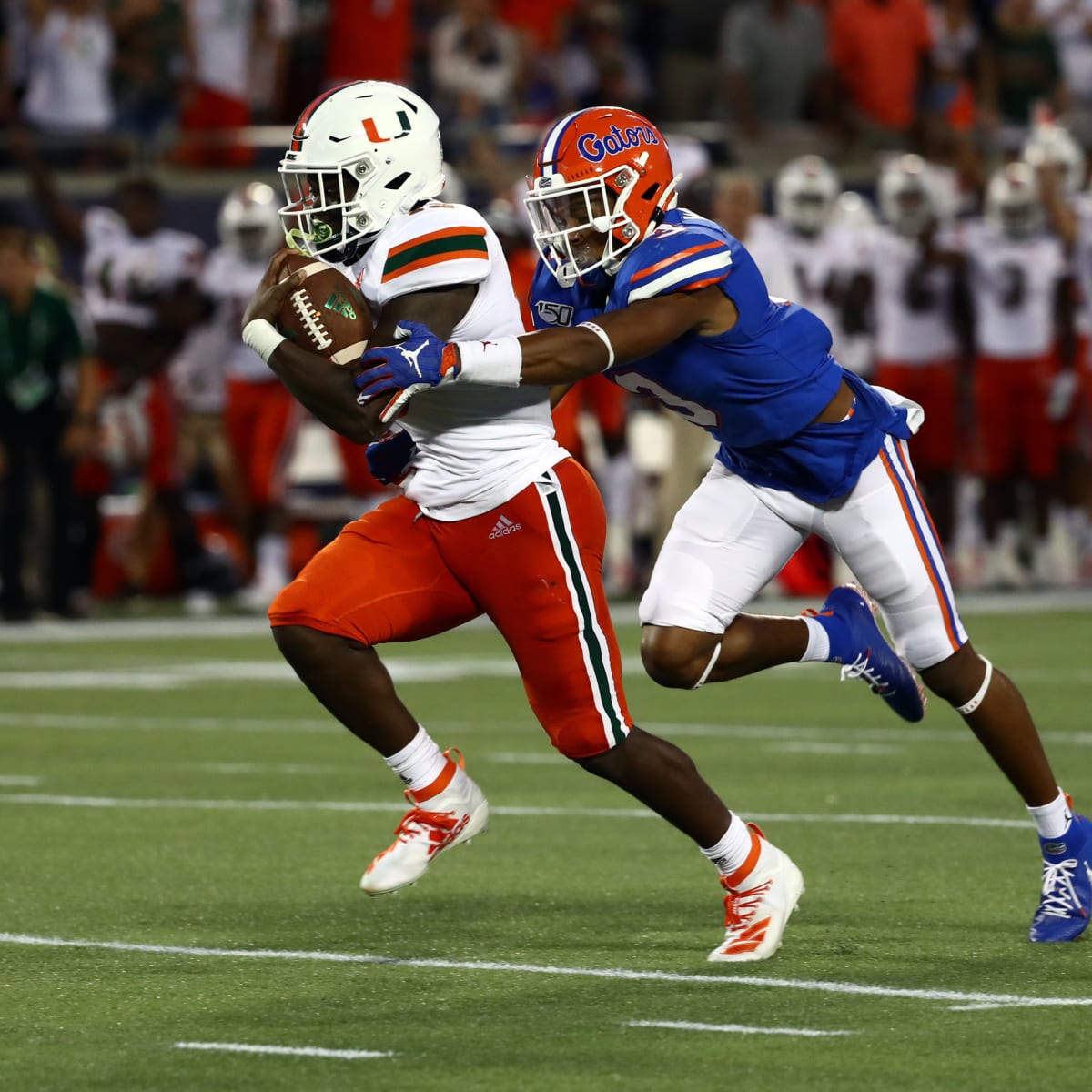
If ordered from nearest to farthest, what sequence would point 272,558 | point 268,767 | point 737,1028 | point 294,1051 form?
point 294,1051, point 737,1028, point 268,767, point 272,558

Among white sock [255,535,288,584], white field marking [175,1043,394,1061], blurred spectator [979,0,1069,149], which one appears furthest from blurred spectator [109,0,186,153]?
white field marking [175,1043,394,1061]

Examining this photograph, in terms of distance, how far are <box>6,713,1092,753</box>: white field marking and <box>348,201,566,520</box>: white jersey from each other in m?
3.43

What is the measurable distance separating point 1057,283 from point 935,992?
9943mm

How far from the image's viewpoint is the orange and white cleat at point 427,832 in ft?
17.4

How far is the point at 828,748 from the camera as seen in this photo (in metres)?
8.27

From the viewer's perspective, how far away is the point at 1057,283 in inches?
550

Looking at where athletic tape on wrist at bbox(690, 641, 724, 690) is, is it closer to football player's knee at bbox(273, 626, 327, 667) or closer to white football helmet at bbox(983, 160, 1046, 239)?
football player's knee at bbox(273, 626, 327, 667)

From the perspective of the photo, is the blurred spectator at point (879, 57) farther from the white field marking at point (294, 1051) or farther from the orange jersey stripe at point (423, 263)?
the white field marking at point (294, 1051)

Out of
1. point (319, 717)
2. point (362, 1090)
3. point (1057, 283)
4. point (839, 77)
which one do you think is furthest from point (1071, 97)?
point (362, 1090)

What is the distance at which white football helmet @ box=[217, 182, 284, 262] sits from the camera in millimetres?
13070

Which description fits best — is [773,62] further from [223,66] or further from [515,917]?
[515,917]

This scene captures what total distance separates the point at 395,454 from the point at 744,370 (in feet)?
2.46

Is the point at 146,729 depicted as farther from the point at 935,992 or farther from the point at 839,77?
the point at 839,77

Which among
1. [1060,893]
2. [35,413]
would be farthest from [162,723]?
[1060,893]
